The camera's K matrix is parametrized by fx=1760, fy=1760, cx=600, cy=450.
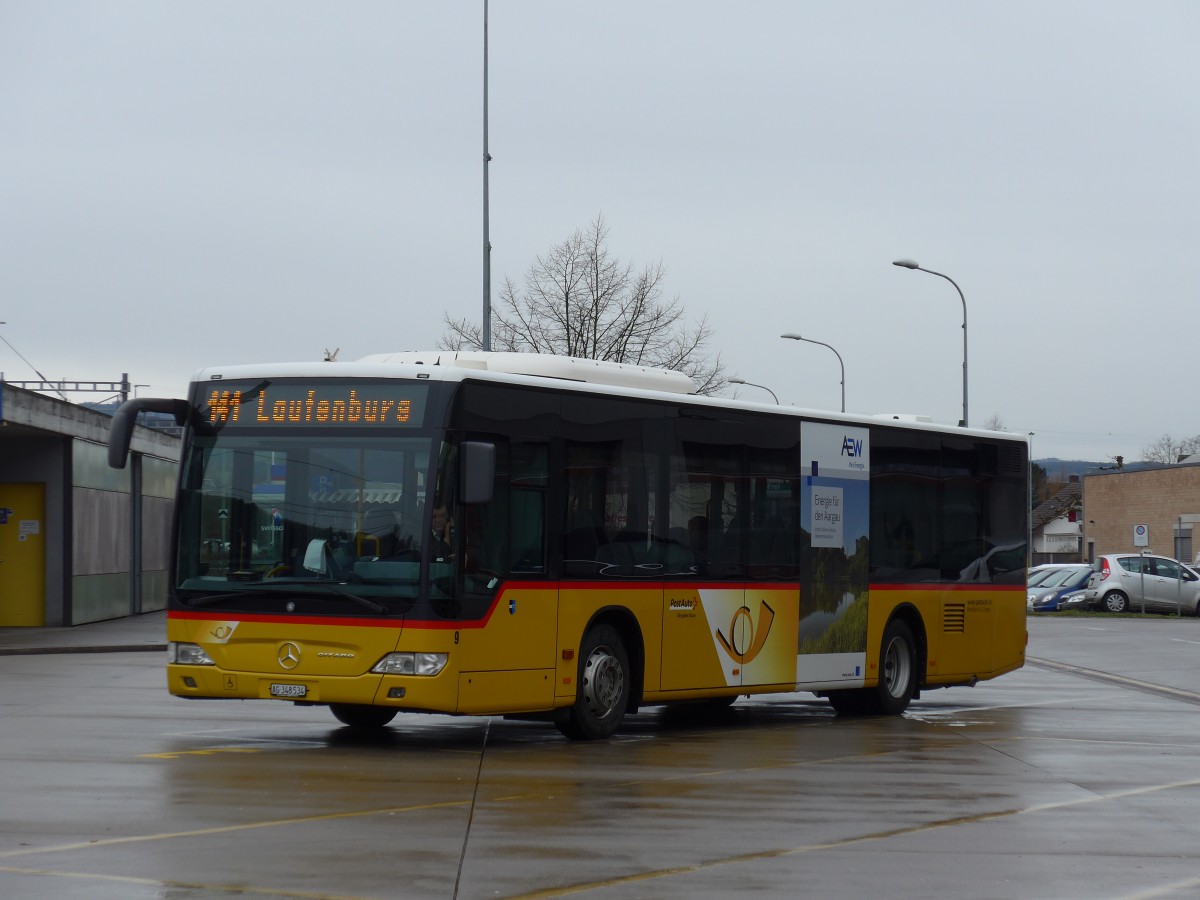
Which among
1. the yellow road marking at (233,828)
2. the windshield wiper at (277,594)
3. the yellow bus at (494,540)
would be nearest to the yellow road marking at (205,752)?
the yellow bus at (494,540)

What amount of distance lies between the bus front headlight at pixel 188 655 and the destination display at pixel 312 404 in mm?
1712

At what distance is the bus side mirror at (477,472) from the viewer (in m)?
12.7

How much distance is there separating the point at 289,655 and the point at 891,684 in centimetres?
763

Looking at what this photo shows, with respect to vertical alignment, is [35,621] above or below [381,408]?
below

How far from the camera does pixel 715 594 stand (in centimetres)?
1564

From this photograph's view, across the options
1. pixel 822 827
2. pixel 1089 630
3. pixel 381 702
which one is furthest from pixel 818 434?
pixel 1089 630

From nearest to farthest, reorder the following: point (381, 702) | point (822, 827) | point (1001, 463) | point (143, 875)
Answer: point (143, 875), point (822, 827), point (381, 702), point (1001, 463)

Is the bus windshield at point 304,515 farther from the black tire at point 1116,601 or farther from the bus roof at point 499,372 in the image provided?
the black tire at point 1116,601

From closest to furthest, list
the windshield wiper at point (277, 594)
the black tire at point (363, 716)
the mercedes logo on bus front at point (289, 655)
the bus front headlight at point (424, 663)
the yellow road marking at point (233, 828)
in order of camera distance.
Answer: the yellow road marking at point (233, 828), the bus front headlight at point (424, 663), the windshield wiper at point (277, 594), the mercedes logo on bus front at point (289, 655), the black tire at point (363, 716)

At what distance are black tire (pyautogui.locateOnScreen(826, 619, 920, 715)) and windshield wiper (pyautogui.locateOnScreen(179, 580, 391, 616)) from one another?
6.76m

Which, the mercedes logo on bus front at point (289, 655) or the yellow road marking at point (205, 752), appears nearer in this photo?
the yellow road marking at point (205, 752)

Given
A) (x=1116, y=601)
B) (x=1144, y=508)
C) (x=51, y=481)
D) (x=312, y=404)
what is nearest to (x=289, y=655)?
(x=312, y=404)

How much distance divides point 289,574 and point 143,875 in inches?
211

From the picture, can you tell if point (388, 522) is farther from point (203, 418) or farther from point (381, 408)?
point (203, 418)
